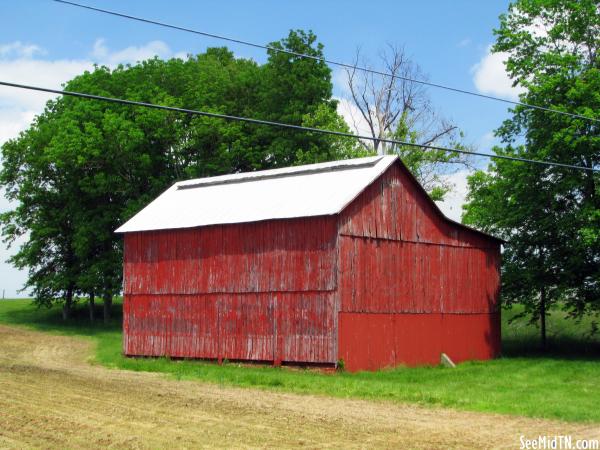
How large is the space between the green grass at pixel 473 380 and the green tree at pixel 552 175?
3223 millimetres

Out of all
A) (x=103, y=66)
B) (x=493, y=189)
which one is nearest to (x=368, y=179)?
(x=493, y=189)

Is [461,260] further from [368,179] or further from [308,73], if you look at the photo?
[308,73]

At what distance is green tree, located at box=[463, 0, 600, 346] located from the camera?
113 ft

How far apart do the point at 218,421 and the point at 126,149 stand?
→ 116 ft

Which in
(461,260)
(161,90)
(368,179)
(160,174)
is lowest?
(461,260)

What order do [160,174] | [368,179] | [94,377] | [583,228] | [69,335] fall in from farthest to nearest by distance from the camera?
[160,174], [69,335], [583,228], [368,179], [94,377]

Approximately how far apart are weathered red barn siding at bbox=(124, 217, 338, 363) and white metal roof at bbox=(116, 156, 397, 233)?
418 millimetres

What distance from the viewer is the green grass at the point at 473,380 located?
19688 mm

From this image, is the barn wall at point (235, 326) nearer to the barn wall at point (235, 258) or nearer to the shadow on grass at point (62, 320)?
the barn wall at point (235, 258)

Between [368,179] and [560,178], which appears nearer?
[368,179]

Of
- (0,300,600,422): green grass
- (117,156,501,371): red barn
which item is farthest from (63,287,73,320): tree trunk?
(117,156,501,371): red barn

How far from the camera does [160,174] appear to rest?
174 ft

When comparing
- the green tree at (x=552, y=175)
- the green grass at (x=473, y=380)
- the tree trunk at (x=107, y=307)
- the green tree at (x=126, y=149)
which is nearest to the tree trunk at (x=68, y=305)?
Answer: the green tree at (x=126, y=149)

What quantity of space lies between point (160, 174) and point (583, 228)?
93.1 feet
